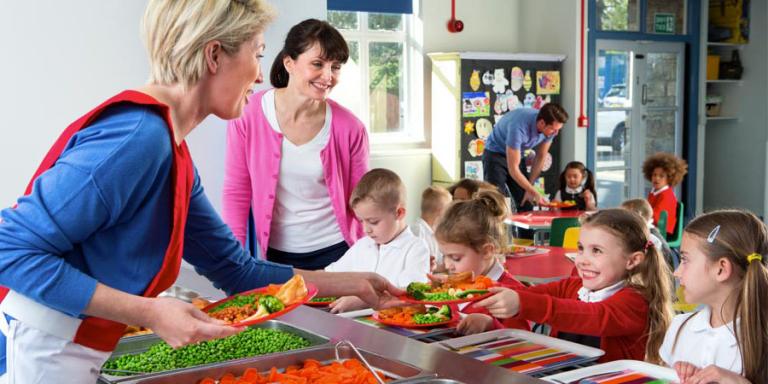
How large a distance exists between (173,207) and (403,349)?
0.60 m

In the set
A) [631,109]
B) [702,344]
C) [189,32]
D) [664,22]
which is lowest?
[702,344]

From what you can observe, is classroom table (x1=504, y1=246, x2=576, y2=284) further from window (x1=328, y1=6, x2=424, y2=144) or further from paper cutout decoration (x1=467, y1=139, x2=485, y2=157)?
window (x1=328, y1=6, x2=424, y2=144)

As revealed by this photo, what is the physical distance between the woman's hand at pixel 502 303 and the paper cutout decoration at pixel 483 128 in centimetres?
597

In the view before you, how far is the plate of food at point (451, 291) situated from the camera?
6.56 feet

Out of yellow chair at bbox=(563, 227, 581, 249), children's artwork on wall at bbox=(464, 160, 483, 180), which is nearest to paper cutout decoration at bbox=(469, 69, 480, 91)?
children's artwork on wall at bbox=(464, 160, 483, 180)

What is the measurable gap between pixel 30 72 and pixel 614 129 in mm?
7004

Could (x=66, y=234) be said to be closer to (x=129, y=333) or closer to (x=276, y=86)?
(x=129, y=333)

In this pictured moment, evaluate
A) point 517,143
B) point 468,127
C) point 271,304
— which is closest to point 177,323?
point 271,304

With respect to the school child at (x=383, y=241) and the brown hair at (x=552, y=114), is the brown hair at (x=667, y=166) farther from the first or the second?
the school child at (x=383, y=241)

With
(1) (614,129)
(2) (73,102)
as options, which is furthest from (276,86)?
(1) (614,129)

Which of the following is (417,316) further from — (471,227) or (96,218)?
(96,218)

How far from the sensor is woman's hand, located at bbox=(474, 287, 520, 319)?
6.64 feet

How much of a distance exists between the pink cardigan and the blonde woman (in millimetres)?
1319

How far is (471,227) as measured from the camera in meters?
2.72
